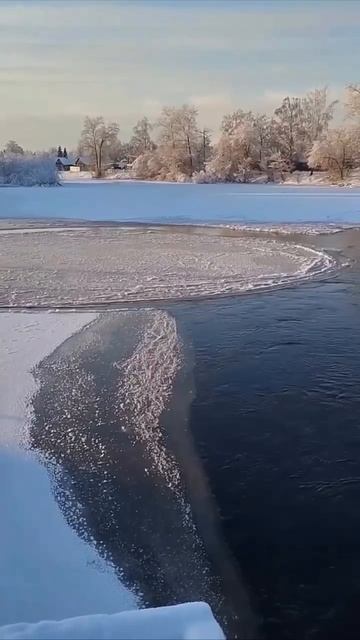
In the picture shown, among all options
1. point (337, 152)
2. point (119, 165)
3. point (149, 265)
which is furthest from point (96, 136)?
point (149, 265)

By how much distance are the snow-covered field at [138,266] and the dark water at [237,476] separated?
104 inches

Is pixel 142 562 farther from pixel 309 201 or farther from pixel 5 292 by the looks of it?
pixel 309 201

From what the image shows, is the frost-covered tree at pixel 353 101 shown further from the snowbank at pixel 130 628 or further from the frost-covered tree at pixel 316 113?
the snowbank at pixel 130 628

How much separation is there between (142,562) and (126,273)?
29.5ft

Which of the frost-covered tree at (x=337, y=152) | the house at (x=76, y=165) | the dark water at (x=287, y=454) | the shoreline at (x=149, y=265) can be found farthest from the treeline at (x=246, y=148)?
the dark water at (x=287, y=454)

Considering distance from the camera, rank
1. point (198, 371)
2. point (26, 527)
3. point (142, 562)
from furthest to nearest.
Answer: point (198, 371) < point (26, 527) < point (142, 562)

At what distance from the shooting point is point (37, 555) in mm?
3664

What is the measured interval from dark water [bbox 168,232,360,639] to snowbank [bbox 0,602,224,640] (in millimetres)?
563

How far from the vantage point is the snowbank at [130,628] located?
2.65 meters

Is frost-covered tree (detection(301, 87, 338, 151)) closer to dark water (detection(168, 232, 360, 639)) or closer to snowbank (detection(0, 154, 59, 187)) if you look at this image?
snowbank (detection(0, 154, 59, 187))

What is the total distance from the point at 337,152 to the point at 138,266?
4380cm

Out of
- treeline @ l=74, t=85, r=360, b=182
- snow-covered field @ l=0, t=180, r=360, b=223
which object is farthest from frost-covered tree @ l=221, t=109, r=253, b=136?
snow-covered field @ l=0, t=180, r=360, b=223

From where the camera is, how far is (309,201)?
104 feet

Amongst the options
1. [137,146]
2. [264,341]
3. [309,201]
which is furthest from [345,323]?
[137,146]
